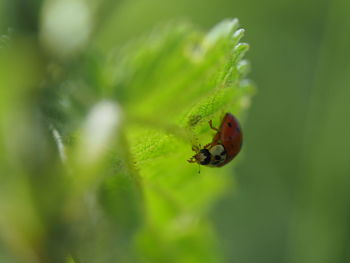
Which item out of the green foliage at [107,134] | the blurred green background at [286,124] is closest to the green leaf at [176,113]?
the green foliage at [107,134]

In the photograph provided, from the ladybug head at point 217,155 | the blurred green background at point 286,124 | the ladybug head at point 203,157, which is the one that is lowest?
the ladybug head at point 203,157

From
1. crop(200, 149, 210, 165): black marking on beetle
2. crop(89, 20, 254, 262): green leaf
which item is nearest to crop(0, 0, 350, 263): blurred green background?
crop(89, 20, 254, 262): green leaf

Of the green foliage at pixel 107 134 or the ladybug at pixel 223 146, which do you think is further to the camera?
the ladybug at pixel 223 146

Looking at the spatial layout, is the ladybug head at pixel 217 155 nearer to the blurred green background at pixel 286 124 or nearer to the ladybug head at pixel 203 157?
the ladybug head at pixel 203 157

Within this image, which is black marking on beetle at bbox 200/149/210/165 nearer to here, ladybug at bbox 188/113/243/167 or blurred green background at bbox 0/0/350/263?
ladybug at bbox 188/113/243/167

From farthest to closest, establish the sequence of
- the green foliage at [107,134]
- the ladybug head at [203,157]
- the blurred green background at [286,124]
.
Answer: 1. the blurred green background at [286,124]
2. the ladybug head at [203,157]
3. the green foliage at [107,134]

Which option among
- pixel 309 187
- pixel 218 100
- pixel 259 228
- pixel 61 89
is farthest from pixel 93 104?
pixel 259 228

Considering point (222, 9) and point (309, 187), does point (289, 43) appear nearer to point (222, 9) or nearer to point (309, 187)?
point (222, 9)
